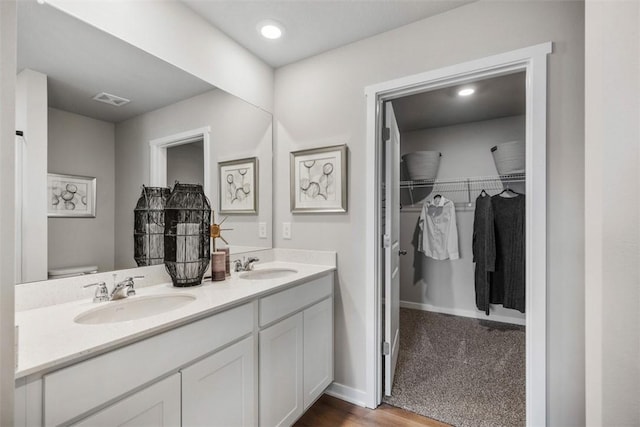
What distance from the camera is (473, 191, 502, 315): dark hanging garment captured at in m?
3.06

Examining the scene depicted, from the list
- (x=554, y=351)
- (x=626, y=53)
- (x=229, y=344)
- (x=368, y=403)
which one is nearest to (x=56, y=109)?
(x=229, y=344)

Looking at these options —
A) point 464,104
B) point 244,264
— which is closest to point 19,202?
point 244,264

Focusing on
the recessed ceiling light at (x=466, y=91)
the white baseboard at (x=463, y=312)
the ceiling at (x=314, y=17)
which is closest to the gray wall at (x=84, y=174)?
the ceiling at (x=314, y=17)

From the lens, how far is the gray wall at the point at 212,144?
1.44 metres

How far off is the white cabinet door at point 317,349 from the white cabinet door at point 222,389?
45cm

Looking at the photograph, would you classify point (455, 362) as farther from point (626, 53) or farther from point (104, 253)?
point (104, 253)

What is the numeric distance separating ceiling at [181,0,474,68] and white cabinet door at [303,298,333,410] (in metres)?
1.74

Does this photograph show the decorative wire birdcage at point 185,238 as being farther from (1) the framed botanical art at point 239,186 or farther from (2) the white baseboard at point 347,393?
(2) the white baseboard at point 347,393

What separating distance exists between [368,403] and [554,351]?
110 centimetres

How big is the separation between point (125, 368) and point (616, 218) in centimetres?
135

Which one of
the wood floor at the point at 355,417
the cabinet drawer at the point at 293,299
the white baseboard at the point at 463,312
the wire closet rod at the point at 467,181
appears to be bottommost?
the wood floor at the point at 355,417

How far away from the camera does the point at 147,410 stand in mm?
935

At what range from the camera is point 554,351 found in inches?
56.6

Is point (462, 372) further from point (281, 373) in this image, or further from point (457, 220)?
point (457, 220)
